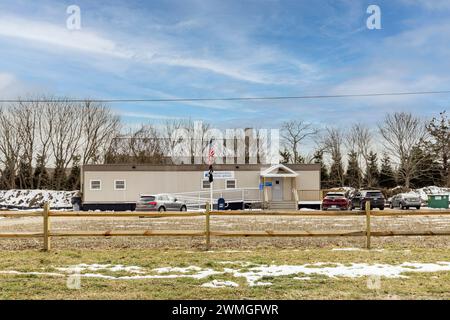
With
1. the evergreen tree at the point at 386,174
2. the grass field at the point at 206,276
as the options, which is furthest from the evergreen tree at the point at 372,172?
the grass field at the point at 206,276

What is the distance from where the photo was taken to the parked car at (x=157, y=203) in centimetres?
3028

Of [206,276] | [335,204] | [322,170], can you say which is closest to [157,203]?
[335,204]

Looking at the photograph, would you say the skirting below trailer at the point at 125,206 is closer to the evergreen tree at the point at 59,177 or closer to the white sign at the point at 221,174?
the white sign at the point at 221,174

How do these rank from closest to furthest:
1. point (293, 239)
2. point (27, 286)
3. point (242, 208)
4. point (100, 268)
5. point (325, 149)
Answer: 1. point (27, 286)
2. point (100, 268)
3. point (293, 239)
4. point (242, 208)
5. point (325, 149)

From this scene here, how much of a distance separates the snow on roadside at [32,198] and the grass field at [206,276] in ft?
119

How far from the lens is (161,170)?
3712 cm

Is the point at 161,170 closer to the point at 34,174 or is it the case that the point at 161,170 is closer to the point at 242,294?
the point at 34,174

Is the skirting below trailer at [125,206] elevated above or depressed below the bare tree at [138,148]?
below

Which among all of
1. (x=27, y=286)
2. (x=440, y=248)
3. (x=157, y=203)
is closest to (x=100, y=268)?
(x=27, y=286)

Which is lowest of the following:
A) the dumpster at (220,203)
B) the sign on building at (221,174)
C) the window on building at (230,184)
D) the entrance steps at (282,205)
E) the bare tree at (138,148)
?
the entrance steps at (282,205)

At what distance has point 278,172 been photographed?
37250 mm

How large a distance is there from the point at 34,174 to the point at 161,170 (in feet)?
85.1

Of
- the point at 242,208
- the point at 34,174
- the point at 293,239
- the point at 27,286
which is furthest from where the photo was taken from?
the point at 34,174

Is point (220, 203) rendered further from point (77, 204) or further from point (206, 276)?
point (206, 276)
